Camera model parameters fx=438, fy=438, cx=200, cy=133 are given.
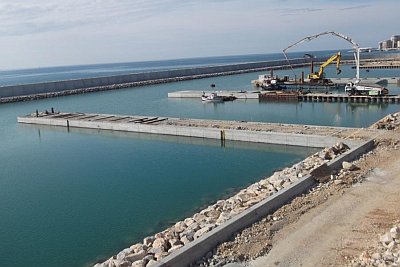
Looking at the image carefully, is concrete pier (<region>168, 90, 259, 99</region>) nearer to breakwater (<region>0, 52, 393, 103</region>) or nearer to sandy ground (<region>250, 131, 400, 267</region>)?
breakwater (<region>0, 52, 393, 103</region>)

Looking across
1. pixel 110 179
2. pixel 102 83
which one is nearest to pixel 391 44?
pixel 102 83

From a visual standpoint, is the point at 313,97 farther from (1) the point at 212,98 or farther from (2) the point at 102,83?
(2) the point at 102,83

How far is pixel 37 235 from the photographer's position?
1309 centimetres

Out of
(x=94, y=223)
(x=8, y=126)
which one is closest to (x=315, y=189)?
(x=94, y=223)

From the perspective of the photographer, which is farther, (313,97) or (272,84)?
(272,84)

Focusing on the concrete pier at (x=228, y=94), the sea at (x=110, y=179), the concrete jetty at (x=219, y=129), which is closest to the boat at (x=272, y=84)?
the concrete pier at (x=228, y=94)

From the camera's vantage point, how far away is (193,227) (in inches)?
418

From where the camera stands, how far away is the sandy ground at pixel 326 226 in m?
8.45

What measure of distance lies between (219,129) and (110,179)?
759cm

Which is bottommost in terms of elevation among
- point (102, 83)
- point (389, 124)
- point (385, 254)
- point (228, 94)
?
point (385, 254)

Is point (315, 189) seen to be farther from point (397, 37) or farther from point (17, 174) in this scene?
point (397, 37)

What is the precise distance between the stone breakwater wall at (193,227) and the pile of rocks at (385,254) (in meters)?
3.34

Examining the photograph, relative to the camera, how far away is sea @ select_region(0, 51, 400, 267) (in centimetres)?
1259

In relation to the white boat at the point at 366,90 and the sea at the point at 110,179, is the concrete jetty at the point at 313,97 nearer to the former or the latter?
the white boat at the point at 366,90
